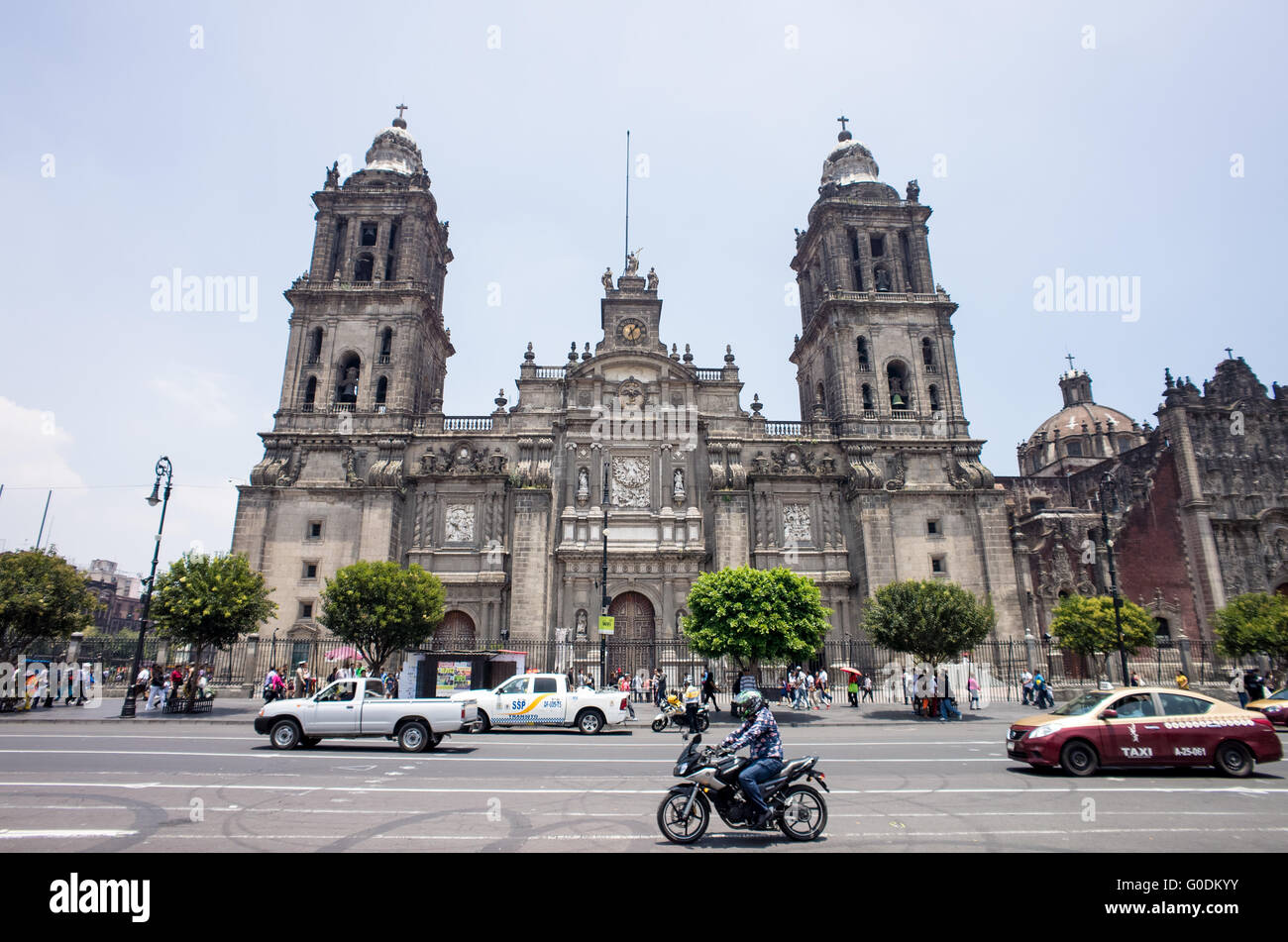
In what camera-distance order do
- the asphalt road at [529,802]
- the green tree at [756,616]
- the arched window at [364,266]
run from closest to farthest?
the asphalt road at [529,802], the green tree at [756,616], the arched window at [364,266]

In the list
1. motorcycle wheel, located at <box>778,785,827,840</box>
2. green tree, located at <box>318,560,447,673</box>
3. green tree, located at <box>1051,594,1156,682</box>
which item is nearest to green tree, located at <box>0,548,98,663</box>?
green tree, located at <box>318,560,447,673</box>

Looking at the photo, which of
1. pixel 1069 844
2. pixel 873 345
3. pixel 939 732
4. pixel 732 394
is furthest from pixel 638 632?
pixel 1069 844

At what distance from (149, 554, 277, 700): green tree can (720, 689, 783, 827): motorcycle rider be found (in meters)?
21.3

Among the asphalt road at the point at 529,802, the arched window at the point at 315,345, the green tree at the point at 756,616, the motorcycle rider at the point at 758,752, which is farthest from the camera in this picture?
the arched window at the point at 315,345

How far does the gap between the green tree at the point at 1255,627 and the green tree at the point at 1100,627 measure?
2.57 m

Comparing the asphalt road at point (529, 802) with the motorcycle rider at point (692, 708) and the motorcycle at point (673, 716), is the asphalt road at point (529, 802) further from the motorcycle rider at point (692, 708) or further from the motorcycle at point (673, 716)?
the motorcycle at point (673, 716)

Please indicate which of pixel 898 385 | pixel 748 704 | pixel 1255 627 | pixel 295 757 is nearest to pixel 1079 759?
pixel 748 704

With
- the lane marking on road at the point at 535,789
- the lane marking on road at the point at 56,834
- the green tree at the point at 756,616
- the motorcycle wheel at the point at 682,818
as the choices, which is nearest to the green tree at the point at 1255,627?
the green tree at the point at 756,616

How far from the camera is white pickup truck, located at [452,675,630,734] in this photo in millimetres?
18000

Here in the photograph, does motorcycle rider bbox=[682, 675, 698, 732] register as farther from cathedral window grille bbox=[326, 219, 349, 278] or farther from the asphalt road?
cathedral window grille bbox=[326, 219, 349, 278]

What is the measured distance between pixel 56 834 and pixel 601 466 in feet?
94.0

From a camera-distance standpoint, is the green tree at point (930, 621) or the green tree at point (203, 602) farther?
the green tree at point (930, 621)

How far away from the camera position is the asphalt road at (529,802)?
6.79m
